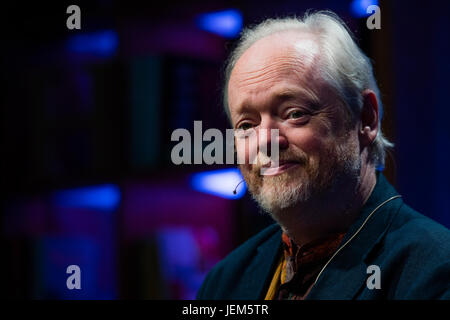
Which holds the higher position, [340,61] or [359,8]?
[359,8]

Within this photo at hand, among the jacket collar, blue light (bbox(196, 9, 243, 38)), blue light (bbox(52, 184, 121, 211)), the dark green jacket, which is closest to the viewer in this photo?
the dark green jacket

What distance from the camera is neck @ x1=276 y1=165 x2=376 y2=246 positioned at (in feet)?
4.03

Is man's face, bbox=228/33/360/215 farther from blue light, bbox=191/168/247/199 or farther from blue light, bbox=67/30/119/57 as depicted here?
blue light, bbox=67/30/119/57

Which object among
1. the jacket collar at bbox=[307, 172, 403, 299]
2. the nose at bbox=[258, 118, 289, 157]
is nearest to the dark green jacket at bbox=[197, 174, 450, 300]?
the jacket collar at bbox=[307, 172, 403, 299]

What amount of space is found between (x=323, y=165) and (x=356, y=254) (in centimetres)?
21

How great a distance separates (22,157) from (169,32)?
750mm

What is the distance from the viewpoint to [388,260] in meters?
1.11

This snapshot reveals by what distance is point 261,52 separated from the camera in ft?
4.22

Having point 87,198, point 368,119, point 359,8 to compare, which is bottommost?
point 87,198

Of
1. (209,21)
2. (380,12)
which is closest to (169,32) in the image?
(209,21)

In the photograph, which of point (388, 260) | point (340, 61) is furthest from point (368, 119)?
point (388, 260)

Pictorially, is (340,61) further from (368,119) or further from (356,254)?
(356,254)

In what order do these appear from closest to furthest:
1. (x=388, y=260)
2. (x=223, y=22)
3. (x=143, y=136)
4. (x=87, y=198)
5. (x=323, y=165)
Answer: (x=388, y=260) → (x=323, y=165) → (x=143, y=136) → (x=223, y=22) → (x=87, y=198)

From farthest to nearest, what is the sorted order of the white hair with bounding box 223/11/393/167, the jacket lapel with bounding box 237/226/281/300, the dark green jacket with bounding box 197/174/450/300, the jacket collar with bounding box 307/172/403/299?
1. the jacket lapel with bounding box 237/226/281/300
2. the white hair with bounding box 223/11/393/167
3. the jacket collar with bounding box 307/172/403/299
4. the dark green jacket with bounding box 197/174/450/300
